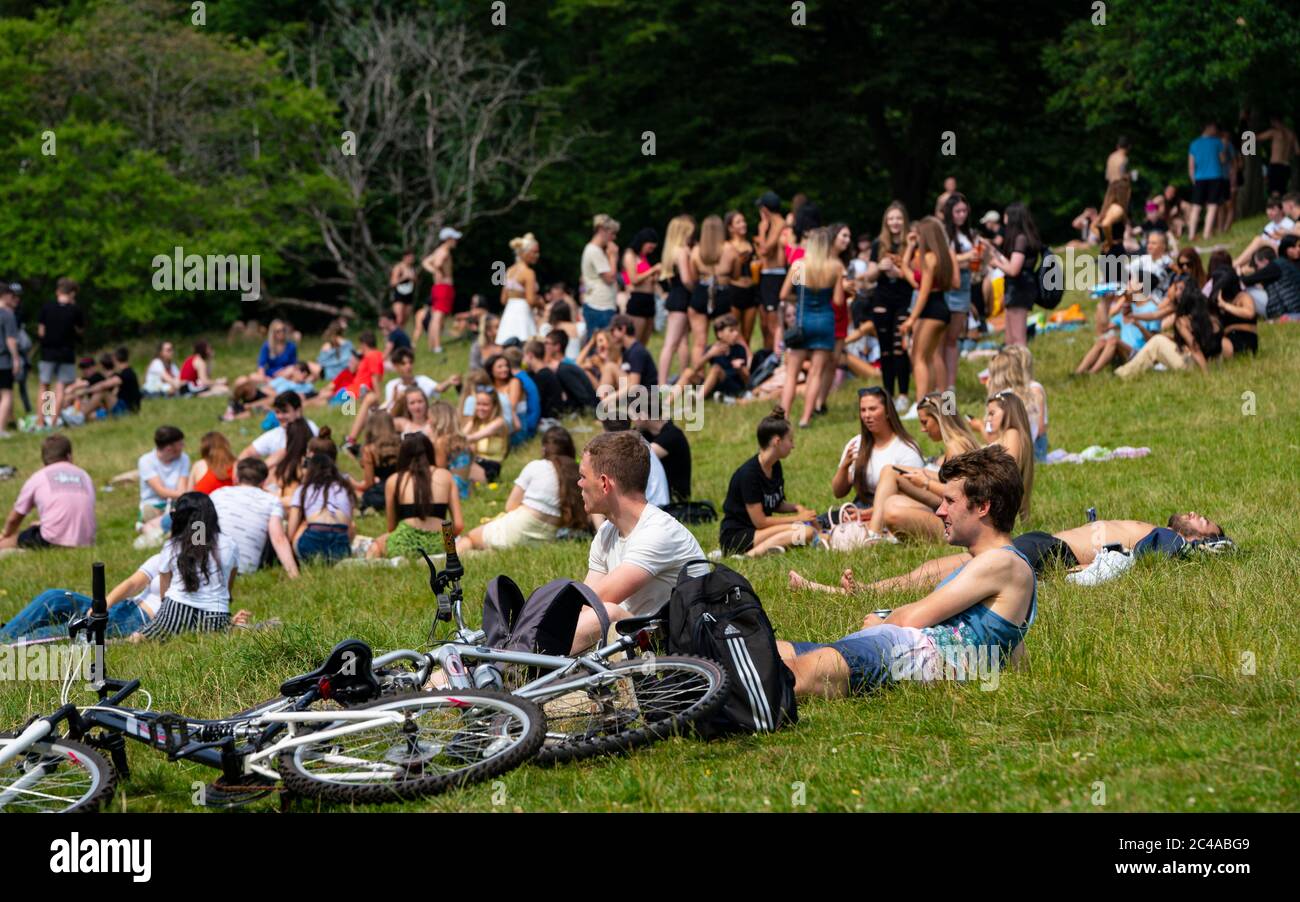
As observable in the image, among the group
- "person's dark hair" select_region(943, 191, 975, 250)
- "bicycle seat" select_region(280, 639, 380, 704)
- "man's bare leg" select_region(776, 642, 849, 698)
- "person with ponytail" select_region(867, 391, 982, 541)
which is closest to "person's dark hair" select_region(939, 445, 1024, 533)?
"man's bare leg" select_region(776, 642, 849, 698)

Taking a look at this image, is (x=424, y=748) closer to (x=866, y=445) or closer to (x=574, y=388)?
(x=866, y=445)

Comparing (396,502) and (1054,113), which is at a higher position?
(1054,113)

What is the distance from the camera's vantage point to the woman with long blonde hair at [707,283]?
58.1ft

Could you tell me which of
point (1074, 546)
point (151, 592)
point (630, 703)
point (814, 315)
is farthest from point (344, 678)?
point (814, 315)

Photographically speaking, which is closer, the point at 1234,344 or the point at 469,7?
the point at 1234,344

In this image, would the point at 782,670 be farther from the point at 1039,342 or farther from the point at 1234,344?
the point at 1039,342

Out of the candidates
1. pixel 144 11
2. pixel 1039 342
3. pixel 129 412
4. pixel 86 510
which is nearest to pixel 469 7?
pixel 144 11

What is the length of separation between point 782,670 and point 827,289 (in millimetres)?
9248

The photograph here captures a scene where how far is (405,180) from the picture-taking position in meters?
38.2

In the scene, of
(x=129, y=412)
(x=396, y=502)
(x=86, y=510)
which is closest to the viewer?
(x=396, y=502)

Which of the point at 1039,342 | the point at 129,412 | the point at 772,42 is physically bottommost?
the point at 129,412

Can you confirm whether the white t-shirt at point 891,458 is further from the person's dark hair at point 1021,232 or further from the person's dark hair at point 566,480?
the person's dark hair at point 1021,232

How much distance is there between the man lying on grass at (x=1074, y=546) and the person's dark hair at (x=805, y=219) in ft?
30.2

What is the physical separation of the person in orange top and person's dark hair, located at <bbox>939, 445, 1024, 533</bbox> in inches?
333
